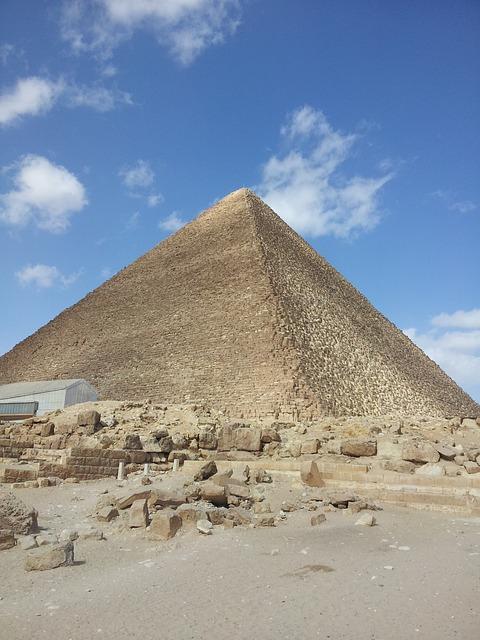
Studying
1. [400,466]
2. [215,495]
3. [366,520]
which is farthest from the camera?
[400,466]

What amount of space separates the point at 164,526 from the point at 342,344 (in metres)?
25.2

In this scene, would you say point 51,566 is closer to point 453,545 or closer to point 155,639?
point 155,639

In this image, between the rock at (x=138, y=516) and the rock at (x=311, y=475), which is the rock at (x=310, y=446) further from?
the rock at (x=138, y=516)

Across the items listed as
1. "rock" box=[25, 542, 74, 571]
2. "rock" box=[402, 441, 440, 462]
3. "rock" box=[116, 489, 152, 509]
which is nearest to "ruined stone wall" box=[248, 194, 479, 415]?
"rock" box=[402, 441, 440, 462]

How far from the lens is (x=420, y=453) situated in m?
6.91

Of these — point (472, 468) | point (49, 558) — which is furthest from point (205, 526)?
point (472, 468)

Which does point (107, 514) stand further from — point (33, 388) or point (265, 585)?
point (33, 388)

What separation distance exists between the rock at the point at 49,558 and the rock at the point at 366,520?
2663mm

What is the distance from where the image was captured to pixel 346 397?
80.0ft

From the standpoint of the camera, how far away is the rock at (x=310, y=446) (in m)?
8.23

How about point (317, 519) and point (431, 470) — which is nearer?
point (317, 519)

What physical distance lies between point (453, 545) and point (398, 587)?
50.3 inches

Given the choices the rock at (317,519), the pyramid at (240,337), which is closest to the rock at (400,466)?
the rock at (317,519)

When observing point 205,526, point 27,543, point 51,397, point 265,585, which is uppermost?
Answer: point 51,397
